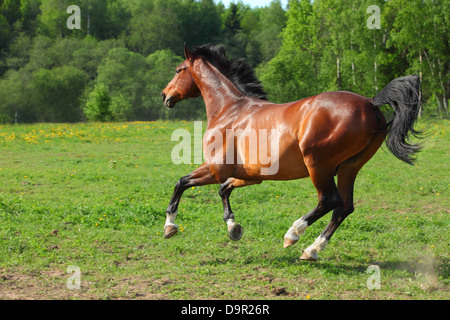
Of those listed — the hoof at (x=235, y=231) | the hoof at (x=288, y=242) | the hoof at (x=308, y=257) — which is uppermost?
the hoof at (x=288, y=242)

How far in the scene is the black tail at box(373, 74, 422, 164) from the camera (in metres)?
5.52

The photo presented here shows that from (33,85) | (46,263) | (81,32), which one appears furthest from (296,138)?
(81,32)

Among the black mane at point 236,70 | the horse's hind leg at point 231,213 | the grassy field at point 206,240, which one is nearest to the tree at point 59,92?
the grassy field at point 206,240

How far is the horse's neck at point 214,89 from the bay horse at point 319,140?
0.02m

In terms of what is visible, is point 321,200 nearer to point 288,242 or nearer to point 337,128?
point 288,242

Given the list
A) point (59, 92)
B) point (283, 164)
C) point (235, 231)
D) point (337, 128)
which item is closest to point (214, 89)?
point (283, 164)

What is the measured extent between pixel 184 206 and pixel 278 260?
11.6 feet

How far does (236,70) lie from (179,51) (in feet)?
251

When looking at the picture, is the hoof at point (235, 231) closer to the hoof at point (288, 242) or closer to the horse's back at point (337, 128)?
the hoof at point (288, 242)

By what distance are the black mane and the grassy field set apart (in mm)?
2209

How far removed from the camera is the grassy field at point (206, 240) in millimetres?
5164

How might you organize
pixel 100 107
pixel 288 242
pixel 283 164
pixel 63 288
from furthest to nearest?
1. pixel 100 107
2. pixel 283 164
3. pixel 288 242
4. pixel 63 288

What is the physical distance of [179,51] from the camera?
3199 inches

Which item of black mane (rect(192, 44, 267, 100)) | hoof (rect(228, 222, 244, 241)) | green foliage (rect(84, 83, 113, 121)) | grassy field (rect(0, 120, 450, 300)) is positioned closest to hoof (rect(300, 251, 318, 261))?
grassy field (rect(0, 120, 450, 300))
